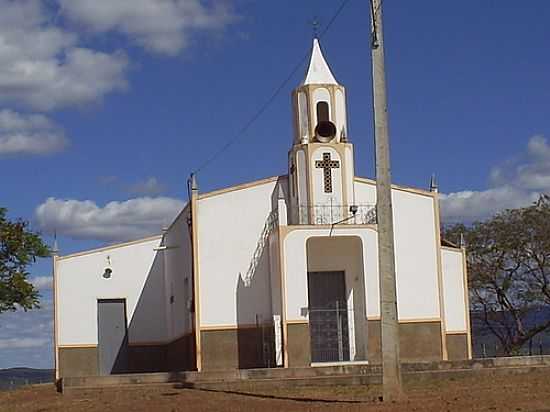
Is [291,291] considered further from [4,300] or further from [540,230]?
[540,230]

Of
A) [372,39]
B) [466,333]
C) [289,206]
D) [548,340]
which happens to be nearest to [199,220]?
[289,206]

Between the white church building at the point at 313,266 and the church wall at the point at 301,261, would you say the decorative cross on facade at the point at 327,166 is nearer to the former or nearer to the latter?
the white church building at the point at 313,266

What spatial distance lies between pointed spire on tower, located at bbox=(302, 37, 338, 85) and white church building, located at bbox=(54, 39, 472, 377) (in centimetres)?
4

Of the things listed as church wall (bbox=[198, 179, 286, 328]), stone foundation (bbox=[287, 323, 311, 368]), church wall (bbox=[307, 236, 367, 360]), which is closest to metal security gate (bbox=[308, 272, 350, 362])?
church wall (bbox=[307, 236, 367, 360])

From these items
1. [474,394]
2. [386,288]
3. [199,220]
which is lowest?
[474,394]

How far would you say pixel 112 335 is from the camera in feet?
136

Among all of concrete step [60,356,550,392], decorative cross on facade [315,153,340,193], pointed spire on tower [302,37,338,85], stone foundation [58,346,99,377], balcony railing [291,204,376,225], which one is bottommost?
concrete step [60,356,550,392]

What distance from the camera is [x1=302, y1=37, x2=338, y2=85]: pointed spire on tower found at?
3747cm

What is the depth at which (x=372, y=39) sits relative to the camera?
22594 mm

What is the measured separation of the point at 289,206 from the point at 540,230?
1583 cm

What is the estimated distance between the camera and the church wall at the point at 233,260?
36.4m

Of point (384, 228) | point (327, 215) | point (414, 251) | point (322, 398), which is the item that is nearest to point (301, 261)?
point (327, 215)

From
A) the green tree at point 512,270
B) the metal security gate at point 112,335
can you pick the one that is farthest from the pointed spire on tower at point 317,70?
the green tree at point 512,270

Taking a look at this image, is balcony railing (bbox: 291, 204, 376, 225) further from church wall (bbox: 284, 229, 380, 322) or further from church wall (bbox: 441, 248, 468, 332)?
church wall (bbox: 441, 248, 468, 332)
